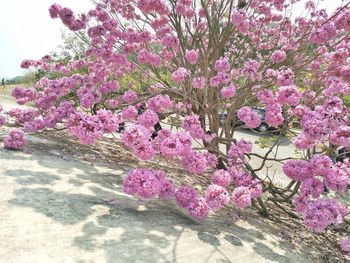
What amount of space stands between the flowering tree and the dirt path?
0.30m

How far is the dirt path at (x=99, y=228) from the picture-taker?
3315 millimetres

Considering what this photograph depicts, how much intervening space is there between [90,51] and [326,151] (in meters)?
4.53

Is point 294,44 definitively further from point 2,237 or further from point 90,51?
point 2,237

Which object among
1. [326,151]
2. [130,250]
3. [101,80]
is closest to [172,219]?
[130,250]

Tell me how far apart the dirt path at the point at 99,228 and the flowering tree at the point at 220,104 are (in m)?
0.30

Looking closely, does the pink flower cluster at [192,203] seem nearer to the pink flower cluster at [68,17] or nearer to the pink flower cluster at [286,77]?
the pink flower cluster at [286,77]

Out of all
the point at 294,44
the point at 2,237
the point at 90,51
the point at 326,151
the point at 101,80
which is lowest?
the point at 2,237

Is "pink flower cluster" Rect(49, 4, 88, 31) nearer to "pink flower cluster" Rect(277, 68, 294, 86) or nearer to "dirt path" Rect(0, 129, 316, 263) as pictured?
"dirt path" Rect(0, 129, 316, 263)

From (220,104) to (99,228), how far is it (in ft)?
11.4

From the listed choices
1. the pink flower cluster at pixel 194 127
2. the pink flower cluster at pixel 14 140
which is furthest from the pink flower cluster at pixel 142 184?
the pink flower cluster at pixel 14 140

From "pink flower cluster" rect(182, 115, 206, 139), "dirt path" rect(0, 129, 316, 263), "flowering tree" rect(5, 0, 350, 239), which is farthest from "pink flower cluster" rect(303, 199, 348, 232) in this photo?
"pink flower cluster" rect(182, 115, 206, 139)

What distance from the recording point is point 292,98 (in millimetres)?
4465

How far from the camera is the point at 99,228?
3.75m

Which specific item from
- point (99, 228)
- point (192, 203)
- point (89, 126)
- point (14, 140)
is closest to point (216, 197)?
point (192, 203)
